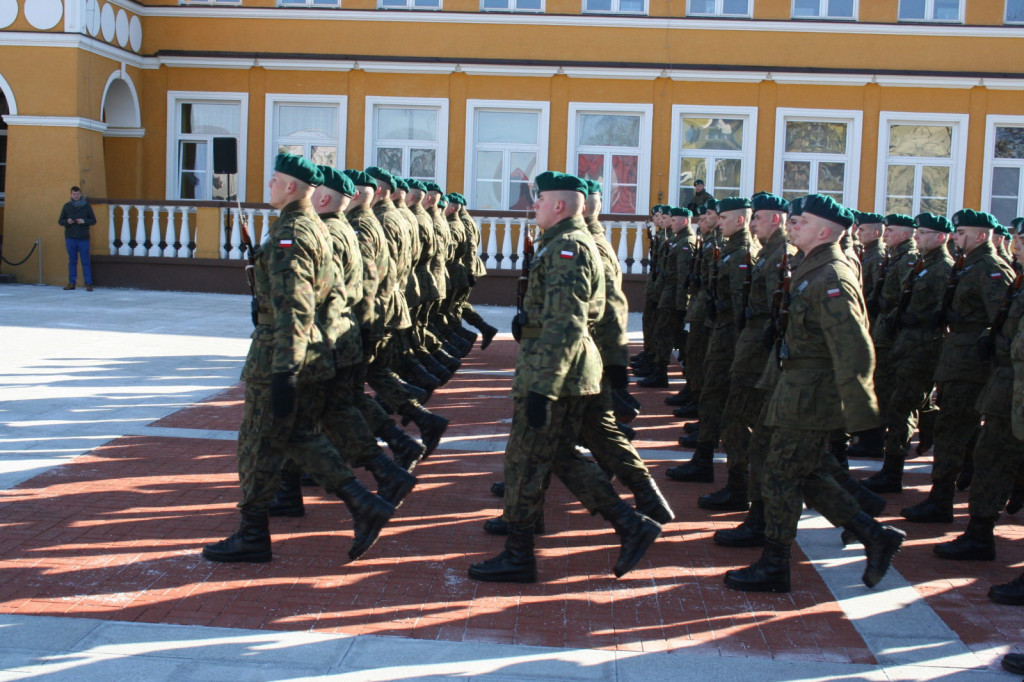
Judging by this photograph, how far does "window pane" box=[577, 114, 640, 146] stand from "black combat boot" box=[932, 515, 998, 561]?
1663 cm

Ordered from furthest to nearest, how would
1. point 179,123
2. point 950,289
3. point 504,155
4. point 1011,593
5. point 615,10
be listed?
point 179,123, point 504,155, point 615,10, point 950,289, point 1011,593

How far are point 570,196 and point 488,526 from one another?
201cm

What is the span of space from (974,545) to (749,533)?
127 centimetres

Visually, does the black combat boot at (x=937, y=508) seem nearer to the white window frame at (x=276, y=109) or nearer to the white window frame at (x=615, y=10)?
the white window frame at (x=615, y=10)

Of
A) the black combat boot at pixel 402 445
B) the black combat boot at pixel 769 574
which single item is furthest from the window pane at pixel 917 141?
the black combat boot at pixel 769 574

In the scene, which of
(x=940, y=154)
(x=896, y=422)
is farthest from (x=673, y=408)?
(x=940, y=154)

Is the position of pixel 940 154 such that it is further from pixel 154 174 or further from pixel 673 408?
pixel 154 174

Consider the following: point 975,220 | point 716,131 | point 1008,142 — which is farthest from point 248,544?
point 1008,142

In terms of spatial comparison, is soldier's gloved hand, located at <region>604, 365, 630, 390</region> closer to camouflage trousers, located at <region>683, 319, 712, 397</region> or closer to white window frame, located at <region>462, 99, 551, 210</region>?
camouflage trousers, located at <region>683, 319, 712, 397</region>

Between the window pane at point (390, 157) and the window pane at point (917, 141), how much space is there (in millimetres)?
10192

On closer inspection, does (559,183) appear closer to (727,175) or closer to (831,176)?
(727,175)

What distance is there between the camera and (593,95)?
2166 cm

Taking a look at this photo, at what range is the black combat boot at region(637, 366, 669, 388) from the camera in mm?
11980

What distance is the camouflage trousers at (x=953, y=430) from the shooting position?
675 centimetres
